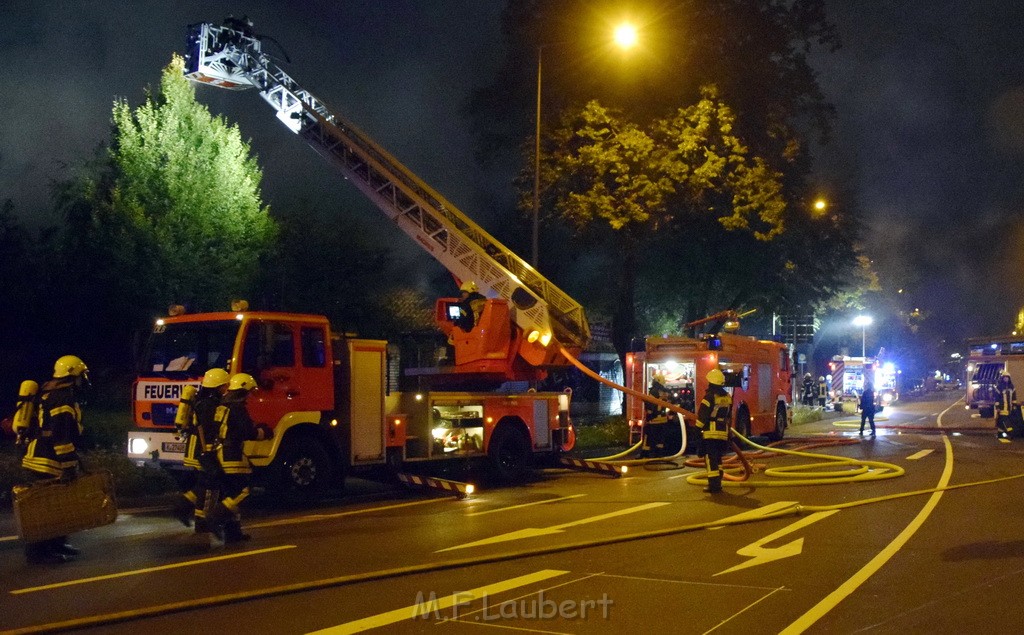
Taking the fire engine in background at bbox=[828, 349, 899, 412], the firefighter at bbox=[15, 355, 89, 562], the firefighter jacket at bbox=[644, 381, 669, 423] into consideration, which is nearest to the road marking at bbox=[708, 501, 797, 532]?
the firefighter at bbox=[15, 355, 89, 562]

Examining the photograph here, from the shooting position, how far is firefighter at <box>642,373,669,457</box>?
64.9 ft

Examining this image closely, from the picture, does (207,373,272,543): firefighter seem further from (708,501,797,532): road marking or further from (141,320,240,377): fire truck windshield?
(708,501,797,532): road marking

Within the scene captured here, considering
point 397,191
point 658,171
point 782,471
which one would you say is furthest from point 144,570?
point 658,171

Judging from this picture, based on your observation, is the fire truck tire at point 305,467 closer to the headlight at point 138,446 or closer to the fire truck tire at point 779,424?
the headlight at point 138,446

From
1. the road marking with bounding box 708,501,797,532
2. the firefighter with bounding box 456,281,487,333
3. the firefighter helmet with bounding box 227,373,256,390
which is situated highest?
the firefighter with bounding box 456,281,487,333

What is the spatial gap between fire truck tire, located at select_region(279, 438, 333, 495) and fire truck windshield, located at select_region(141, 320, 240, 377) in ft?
4.62

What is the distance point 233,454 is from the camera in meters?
9.50

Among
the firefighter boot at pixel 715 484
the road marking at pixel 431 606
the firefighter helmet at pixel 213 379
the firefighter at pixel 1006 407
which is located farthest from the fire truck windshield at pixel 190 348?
the firefighter at pixel 1006 407

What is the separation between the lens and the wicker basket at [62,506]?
8.55 meters

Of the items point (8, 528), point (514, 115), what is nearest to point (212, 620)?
point (8, 528)

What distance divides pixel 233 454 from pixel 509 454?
683 cm

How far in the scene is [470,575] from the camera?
26.4ft

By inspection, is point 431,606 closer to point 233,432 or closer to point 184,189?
point 233,432

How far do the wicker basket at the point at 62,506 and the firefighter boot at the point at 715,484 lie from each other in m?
7.52
